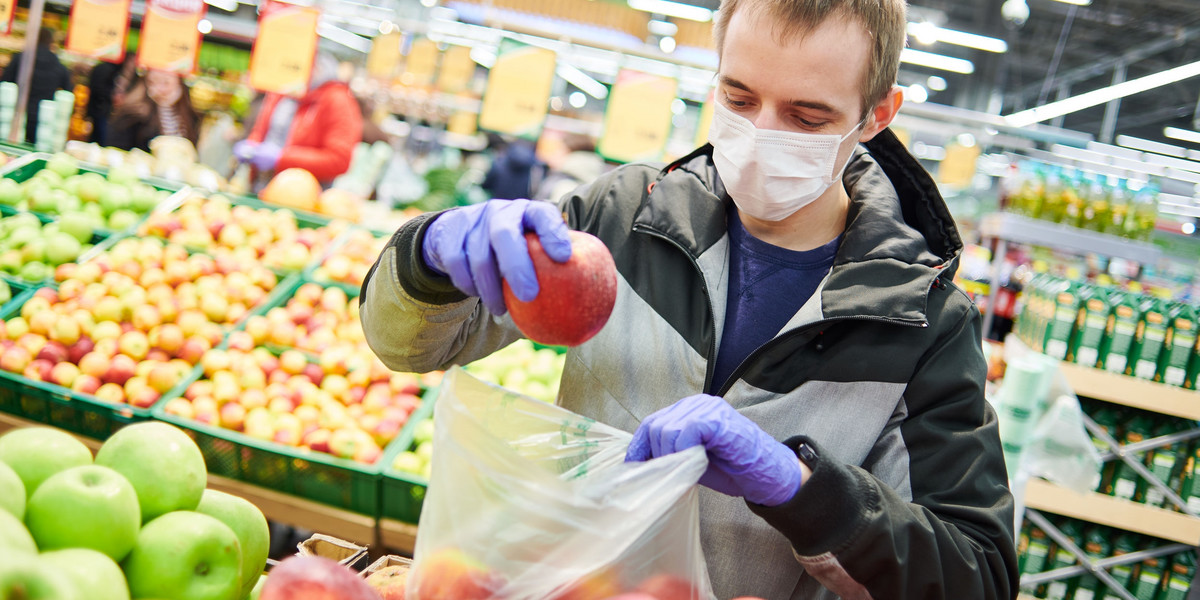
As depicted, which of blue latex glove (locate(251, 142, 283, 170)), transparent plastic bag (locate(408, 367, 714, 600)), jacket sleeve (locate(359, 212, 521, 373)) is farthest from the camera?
blue latex glove (locate(251, 142, 283, 170))

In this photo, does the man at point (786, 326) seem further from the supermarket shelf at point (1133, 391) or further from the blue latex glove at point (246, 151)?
the blue latex glove at point (246, 151)

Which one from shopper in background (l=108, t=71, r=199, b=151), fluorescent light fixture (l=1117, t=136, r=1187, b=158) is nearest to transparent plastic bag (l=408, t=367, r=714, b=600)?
shopper in background (l=108, t=71, r=199, b=151)

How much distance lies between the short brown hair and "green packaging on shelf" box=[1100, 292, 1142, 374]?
8.89 ft

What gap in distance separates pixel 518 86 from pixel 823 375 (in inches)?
141

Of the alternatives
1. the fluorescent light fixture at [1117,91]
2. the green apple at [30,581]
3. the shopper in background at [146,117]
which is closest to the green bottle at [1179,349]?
the green apple at [30,581]

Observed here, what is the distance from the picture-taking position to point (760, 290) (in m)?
1.38

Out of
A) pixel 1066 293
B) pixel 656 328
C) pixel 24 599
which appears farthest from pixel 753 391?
pixel 1066 293

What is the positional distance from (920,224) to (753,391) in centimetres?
56

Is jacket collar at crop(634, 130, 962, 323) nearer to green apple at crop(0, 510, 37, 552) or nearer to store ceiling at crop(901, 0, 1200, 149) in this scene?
green apple at crop(0, 510, 37, 552)

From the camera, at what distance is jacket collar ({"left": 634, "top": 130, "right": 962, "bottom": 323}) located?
1.24m

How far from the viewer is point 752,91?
1263 mm

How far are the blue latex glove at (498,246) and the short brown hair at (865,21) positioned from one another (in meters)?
0.49

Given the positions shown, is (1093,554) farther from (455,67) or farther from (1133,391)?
(455,67)

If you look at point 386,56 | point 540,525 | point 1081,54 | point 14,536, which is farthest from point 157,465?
point 1081,54
